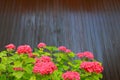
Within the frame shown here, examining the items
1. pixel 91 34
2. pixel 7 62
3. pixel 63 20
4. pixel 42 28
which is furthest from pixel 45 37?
pixel 7 62

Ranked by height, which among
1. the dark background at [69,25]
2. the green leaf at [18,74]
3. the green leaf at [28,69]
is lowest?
the green leaf at [18,74]

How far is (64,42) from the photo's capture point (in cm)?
322

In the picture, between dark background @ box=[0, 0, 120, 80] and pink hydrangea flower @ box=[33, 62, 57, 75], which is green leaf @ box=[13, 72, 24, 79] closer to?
pink hydrangea flower @ box=[33, 62, 57, 75]

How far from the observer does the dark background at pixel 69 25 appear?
10.5ft

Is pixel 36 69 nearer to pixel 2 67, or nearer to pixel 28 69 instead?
pixel 28 69

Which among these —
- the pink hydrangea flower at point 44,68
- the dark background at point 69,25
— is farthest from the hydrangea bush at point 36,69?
the dark background at point 69,25

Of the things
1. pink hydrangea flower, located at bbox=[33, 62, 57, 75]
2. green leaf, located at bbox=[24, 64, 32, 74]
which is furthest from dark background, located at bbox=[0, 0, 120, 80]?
pink hydrangea flower, located at bbox=[33, 62, 57, 75]

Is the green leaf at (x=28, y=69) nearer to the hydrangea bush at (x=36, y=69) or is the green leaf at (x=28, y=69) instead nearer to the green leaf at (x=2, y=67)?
the hydrangea bush at (x=36, y=69)

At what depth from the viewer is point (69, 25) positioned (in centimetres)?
338

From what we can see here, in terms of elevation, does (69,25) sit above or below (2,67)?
above

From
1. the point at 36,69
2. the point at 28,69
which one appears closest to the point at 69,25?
the point at 28,69

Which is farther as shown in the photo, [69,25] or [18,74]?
[69,25]

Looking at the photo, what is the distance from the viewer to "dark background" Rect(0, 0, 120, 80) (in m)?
3.19

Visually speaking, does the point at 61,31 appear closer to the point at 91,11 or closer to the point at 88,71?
the point at 91,11
